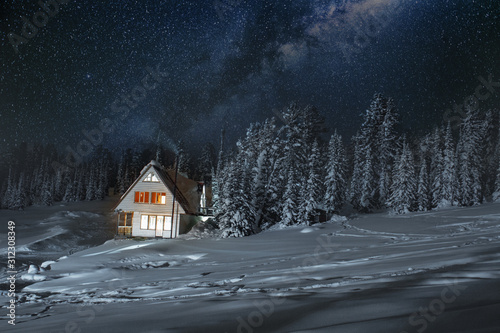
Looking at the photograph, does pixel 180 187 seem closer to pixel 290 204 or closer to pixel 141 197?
pixel 141 197

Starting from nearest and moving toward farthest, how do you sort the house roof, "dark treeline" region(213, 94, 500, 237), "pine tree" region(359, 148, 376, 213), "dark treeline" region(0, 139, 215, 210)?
"dark treeline" region(213, 94, 500, 237) < the house roof < "pine tree" region(359, 148, 376, 213) < "dark treeline" region(0, 139, 215, 210)

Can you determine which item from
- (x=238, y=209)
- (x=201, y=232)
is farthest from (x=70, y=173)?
(x=238, y=209)

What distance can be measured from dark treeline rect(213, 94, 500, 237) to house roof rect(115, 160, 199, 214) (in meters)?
3.50

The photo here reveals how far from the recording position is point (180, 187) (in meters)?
41.3

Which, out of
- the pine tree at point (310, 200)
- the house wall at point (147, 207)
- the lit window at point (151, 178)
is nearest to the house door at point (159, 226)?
the house wall at point (147, 207)

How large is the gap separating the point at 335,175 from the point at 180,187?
22241 millimetres

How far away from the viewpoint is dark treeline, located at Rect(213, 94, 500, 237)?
119 feet

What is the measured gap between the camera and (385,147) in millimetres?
50656

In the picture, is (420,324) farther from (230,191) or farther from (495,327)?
(230,191)

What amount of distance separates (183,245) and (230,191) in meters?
10.0

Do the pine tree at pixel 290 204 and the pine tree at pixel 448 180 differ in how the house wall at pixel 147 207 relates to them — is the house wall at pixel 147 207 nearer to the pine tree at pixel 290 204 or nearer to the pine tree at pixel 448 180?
the pine tree at pixel 290 204

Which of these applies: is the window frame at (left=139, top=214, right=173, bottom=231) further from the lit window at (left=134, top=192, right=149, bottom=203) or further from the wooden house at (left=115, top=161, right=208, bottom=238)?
the lit window at (left=134, top=192, right=149, bottom=203)

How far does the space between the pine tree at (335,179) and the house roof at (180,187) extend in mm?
18983

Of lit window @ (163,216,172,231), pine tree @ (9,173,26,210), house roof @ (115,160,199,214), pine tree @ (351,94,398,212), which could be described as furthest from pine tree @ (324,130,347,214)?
pine tree @ (9,173,26,210)
